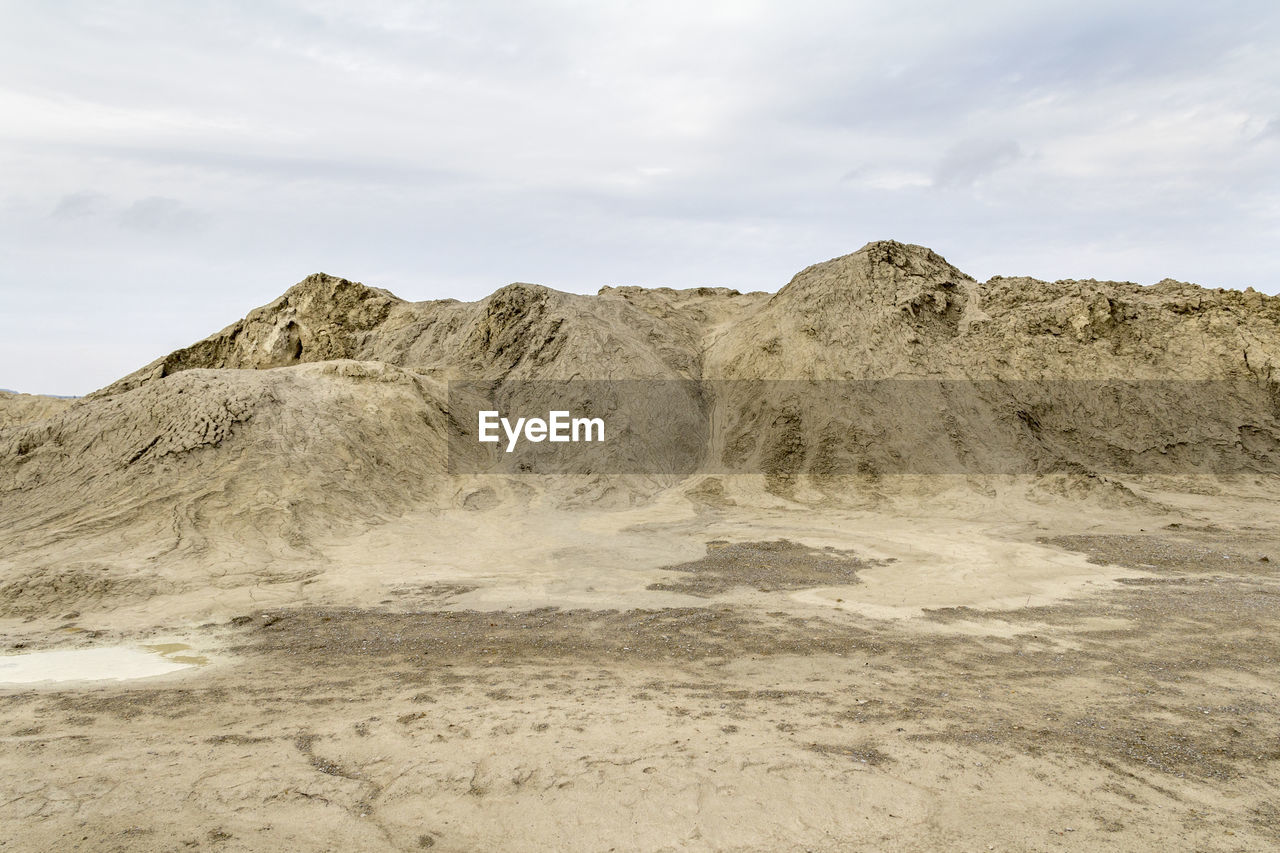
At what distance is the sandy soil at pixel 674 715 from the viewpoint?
4.54 m

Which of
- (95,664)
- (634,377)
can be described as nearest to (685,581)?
(95,664)

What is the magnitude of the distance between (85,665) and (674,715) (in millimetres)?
6424

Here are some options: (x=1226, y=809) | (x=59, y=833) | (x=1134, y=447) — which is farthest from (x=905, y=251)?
(x=59, y=833)

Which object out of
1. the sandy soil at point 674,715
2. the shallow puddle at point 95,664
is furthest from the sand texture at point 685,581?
the shallow puddle at point 95,664

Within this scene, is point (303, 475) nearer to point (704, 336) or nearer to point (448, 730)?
point (448, 730)

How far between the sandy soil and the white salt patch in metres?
0.38

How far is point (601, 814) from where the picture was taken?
4.66 meters

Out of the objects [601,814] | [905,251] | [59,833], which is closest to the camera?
[59,833]

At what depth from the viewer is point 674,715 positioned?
6.15 metres

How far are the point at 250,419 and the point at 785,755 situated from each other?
15.0 m

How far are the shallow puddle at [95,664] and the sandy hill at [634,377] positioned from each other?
2818 millimetres

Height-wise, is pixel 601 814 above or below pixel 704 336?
below

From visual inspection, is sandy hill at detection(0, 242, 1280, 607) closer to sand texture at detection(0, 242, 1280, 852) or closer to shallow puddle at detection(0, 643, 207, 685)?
sand texture at detection(0, 242, 1280, 852)

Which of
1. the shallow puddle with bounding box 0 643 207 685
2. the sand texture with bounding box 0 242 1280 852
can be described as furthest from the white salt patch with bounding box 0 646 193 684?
the sand texture with bounding box 0 242 1280 852
